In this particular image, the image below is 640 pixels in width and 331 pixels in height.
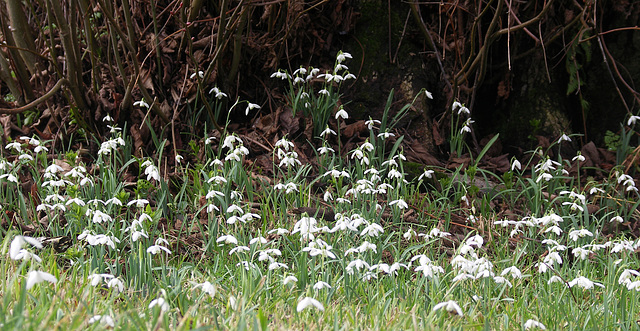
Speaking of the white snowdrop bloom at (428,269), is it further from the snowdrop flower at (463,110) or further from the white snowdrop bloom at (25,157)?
the white snowdrop bloom at (25,157)

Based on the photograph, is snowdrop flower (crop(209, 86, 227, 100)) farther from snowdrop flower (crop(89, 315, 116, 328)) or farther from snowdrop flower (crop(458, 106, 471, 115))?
snowdrop flower (crop(89, 315, 116, 328))

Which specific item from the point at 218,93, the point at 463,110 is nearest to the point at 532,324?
the point at 463,110

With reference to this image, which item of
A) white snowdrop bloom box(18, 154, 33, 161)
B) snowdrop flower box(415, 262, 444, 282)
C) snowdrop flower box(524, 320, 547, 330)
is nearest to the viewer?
snowdrop flower box(524, 320, 547, 330)

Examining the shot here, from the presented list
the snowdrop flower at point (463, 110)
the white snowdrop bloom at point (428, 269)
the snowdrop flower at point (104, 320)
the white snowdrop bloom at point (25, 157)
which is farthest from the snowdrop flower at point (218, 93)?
the snowdrop flower at point (104, 320)

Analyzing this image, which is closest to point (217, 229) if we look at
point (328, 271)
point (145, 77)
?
point (328, 271)

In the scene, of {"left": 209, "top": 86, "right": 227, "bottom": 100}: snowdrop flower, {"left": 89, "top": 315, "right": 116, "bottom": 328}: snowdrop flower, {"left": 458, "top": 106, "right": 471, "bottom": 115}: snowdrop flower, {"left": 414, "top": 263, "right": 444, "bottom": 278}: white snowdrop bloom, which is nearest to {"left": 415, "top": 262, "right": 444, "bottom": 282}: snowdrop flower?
{"left": 414, "top": 263, "right": 444, "bottom": 278}: white snowdrop bloom

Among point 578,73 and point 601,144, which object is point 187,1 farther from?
point 601,144

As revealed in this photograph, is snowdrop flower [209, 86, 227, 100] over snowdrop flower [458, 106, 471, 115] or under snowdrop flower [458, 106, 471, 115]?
over

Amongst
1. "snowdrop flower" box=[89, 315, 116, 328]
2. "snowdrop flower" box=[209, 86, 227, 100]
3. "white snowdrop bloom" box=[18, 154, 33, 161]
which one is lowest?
"white snowdrop bloom" box=[18, 154, 33, 161]

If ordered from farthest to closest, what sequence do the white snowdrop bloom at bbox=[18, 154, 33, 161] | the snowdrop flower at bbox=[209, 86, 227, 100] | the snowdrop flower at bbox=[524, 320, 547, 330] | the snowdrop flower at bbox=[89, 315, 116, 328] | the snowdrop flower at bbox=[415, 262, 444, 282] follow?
the snowdrop flower at bbox=[209, 86, 227, 100] < the white snowdrop bloom at bbox=[18, 154, 33, 161] < the snowdrop flower at bbox=[415, 262, 444, 282] < the snowdrop flower at bbox=[524, 320, 547, 330] < the snowdrop flower at bbox=[89, 315, 116, 328]

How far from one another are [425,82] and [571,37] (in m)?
1.37

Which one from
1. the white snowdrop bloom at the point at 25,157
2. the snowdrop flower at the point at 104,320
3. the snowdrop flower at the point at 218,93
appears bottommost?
the white snowdrop bloom at the point at 25,157

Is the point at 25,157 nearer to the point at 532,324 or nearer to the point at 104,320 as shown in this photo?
the point at 104,320

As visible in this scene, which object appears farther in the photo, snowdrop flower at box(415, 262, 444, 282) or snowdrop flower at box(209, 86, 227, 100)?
snowdrop flower at box(209, 86, 227, 100)
